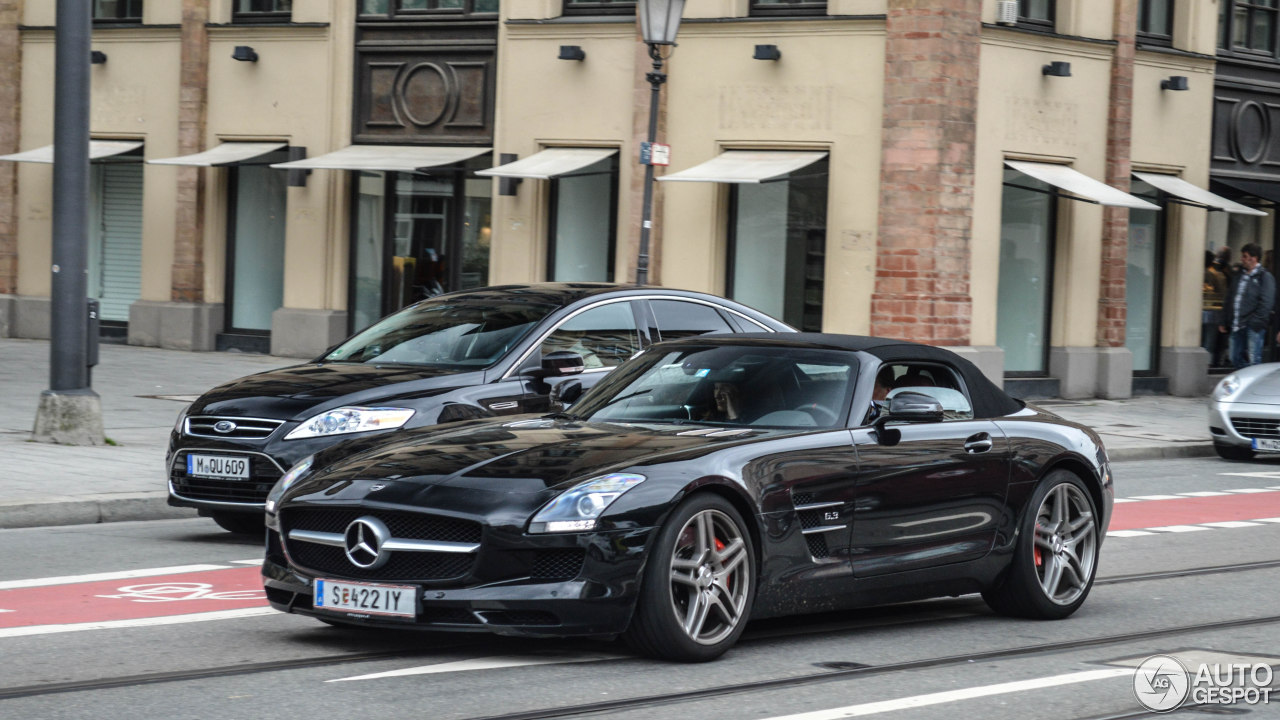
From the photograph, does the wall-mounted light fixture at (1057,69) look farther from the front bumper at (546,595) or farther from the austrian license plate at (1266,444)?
the front bumper at (546,595)

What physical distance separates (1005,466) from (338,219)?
19017 millimetres

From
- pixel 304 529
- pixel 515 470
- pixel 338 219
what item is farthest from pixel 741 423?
pixel 338 219

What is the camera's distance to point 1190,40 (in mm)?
25266

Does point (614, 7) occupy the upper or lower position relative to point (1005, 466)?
upper

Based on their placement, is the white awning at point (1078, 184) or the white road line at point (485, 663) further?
the white awning at point (1078, 184)

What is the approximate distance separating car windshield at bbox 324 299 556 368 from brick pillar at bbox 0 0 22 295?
18.3 m

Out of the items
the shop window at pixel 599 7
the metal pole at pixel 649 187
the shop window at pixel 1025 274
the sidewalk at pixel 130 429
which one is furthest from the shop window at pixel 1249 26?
the metal pole at pixel 649 187

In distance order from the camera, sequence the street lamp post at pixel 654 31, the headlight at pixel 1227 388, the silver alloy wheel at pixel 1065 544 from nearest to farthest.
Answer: the silver alloy wheel at pixel 1065 544
the street lamp post at pixel 654 31
the headlight at pixel 1227 388

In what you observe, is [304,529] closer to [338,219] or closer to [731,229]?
[731,229]

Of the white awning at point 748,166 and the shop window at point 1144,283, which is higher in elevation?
the white awning at point 748,166

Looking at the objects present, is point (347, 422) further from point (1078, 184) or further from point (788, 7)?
point (1078, 184)

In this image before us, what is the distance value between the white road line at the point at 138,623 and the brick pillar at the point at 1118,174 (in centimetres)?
1841

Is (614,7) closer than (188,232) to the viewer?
Yes

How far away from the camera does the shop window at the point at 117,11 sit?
2727 cm
